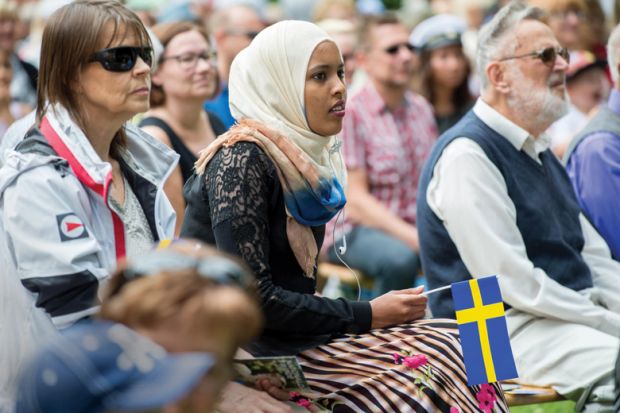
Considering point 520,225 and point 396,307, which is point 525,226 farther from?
point 396,307

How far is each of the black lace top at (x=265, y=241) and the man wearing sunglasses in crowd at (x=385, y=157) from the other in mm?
2677

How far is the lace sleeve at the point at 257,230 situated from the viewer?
3477mm

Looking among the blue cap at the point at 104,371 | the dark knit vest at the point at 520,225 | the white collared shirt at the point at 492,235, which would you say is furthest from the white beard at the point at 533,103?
the blue cap at the point at 104,371

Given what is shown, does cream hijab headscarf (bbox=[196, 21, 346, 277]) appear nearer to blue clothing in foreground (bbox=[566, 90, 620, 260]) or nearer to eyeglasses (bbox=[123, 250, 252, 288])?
eyeglasses (bbox=[123, 250, 252, 288])

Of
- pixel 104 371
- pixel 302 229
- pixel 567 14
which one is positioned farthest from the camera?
pixel 567 14

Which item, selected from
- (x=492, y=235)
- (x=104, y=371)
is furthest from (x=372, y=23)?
(x=104, y=371)

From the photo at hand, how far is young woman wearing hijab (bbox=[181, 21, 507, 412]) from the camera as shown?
11.5 ft

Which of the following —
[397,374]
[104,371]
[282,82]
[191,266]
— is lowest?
[397,374]

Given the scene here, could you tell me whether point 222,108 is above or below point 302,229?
above

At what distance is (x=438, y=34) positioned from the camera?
8297 millimetres

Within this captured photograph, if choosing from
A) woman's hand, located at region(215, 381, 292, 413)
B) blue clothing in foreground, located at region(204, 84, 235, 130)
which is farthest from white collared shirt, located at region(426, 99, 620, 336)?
blue clothing in foreground, located at region(204, 84, 235, 130)

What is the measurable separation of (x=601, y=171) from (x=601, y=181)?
0.05m

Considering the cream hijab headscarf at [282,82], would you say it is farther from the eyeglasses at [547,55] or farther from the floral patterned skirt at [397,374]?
the eyeglasses at [547,55]

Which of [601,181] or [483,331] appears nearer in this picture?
[483,331]
